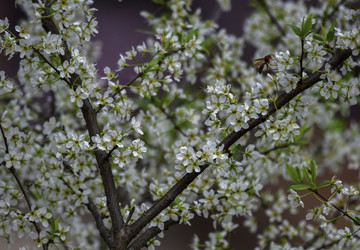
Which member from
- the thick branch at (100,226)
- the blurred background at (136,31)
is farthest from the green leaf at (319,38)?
the blurred background at (136,31)

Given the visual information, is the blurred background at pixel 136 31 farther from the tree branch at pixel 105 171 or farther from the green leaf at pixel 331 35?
the green leaf at pixel 331 35

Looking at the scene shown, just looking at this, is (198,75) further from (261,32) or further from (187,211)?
(187,211)

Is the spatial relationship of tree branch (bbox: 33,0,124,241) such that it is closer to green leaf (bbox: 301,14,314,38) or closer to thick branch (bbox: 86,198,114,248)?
thick branch (bbox: 86,198,114,248)

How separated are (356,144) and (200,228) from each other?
4.06ft

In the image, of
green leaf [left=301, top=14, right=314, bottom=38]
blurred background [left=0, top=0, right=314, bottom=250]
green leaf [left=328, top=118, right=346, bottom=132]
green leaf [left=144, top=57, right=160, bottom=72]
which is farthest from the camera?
blurred background [left=0, top=0, right=314, bottom=250]

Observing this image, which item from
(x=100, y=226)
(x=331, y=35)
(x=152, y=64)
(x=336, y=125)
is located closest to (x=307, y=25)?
(x=331, y=35)

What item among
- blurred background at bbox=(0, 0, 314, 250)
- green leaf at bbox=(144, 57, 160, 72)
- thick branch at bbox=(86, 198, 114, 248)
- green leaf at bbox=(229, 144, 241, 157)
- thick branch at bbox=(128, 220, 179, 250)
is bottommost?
thick branch at bbox=(128, 220, 179, 250)

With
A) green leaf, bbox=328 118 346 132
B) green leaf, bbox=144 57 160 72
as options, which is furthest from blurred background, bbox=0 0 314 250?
green leaf, bbox=144 57 160 72

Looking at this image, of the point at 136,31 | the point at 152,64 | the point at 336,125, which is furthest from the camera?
the point at 136,31

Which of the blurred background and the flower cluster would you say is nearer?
the flower cluster

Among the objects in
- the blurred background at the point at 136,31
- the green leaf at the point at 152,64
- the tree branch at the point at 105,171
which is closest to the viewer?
the tree branch at the point at 105,171

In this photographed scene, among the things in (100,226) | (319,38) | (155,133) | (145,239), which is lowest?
(145,239)

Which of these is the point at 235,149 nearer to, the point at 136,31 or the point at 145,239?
the point at 145,239

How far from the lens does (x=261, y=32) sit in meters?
2.79
